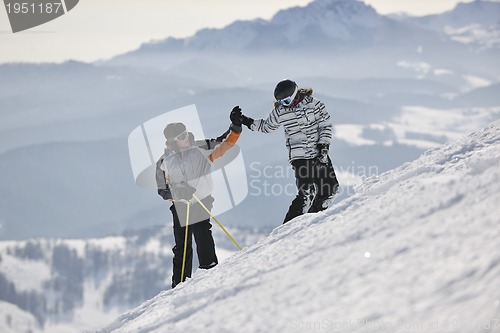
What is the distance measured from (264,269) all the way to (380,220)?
1151 millimetres

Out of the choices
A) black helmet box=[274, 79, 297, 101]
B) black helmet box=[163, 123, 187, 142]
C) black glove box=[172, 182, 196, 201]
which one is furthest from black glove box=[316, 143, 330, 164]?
black helmet box=[163, 123, 187, 142]

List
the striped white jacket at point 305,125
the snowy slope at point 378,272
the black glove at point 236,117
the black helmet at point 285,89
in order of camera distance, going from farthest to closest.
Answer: the black glove at point 236,117 < the striped white jacket at point 305,125 < the black helmet at point 285,89 < the snowy slope at point 378,272

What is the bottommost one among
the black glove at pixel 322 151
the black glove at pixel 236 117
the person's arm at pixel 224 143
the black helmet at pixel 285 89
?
the black glove at pixel 322 151

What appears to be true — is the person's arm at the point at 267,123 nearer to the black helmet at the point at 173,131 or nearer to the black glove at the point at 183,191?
the black helmet at the point at 173,131

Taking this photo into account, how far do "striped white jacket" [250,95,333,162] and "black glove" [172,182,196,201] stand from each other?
60.8 inches

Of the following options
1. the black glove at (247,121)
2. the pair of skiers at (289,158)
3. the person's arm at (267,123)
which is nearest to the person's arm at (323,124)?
the pair of skiers at (289,158)

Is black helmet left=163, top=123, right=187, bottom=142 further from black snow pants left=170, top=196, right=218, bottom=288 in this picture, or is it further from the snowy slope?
the snowy slope

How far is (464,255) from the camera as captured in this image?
11.2 ft

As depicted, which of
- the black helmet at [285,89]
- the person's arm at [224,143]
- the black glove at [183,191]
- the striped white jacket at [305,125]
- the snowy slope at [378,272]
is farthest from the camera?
the person's arm at [224,143]

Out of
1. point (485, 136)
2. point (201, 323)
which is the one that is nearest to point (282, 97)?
point (485, 136)

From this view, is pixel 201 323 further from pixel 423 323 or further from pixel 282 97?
pixel 282 97

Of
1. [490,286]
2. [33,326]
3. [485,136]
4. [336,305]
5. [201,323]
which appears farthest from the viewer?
[33,326]

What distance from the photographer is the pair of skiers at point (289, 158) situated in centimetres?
766

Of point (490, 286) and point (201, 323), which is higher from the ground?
point (490, 286)
